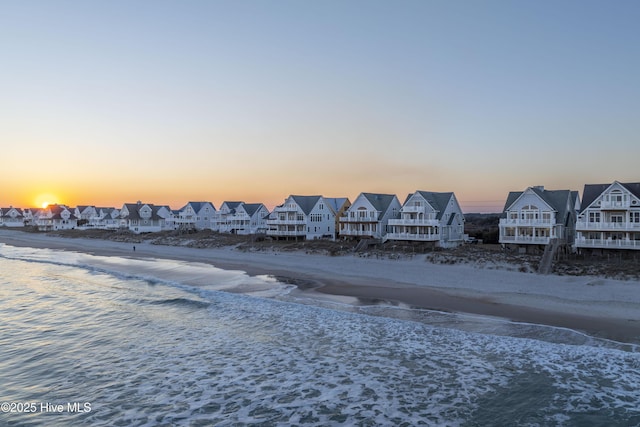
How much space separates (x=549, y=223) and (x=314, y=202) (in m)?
34.7

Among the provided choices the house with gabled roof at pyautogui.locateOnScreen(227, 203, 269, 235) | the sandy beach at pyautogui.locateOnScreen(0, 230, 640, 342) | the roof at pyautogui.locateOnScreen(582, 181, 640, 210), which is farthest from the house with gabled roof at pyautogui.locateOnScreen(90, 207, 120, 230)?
the roof at pyautogui.locateOnScreen(582, 181, 640, 210)

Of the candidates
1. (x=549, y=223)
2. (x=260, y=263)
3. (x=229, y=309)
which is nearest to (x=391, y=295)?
(x=229, y=309)

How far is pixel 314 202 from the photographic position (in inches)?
2569

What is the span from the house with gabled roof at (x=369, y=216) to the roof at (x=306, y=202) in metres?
8.10

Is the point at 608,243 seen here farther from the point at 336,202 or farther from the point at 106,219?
the point at 106,219

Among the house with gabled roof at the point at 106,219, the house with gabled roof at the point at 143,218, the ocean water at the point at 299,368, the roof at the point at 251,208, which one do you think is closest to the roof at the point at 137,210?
the house with gabled roof at the point at 143,218

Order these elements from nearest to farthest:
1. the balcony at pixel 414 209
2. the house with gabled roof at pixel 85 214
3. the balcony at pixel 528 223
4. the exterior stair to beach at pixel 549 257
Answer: the exterior stair to beach at pixel 549 257, the balcony at pixel 528 223, the balcony at pixel 414 209, the house with gabled roof at pixel 85 214

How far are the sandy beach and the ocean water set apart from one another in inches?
95.1

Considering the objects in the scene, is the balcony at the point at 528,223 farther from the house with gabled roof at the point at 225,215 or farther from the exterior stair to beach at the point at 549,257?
the house with gabled roof at the point at 225,215

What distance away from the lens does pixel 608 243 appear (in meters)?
35.8

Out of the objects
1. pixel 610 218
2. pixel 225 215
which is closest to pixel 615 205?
pixel 610 218

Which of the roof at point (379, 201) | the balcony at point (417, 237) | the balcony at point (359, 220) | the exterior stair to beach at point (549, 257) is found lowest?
the exterior stair to beach at point (549, 257)

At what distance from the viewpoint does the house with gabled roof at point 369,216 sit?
5497 cm

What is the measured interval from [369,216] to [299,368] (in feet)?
141
